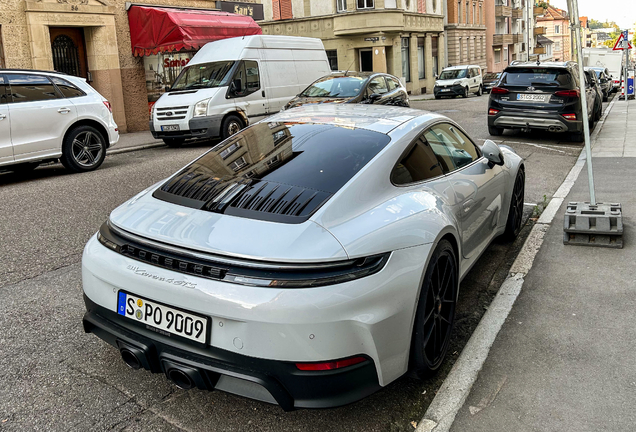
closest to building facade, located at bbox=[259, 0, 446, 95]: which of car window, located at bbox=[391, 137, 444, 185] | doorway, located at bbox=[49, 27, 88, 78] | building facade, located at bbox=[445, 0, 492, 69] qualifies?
building facade, located at bbox=[445, 0, 492, 69]

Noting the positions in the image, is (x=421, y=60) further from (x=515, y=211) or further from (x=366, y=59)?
(x=515, y=211)

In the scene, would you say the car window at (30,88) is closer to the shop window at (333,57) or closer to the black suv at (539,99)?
the black suv at (539,99)

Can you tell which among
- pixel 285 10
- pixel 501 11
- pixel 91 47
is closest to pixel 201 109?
pixel 91 47

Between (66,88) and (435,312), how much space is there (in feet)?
29.5

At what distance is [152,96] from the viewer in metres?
19.5

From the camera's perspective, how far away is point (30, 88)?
9797 mm

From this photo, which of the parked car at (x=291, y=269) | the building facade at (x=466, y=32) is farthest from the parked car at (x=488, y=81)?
the parked car at (x=291, y=269)

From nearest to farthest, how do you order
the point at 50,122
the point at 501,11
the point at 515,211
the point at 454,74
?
the point at 515,211, the point at 50,122, the point at 454,74, the point at 501,11

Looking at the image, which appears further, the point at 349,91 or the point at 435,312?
the point at 349,91

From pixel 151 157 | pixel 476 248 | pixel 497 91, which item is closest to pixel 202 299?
pixel 476 248

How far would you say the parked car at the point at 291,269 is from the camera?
8.34 feet

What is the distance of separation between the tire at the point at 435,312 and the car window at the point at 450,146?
79 cm

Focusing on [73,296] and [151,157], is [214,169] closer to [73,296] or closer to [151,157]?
[73,296]

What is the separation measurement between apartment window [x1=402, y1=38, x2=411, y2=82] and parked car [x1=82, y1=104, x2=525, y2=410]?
39131 millimetres
